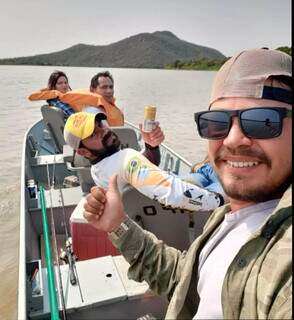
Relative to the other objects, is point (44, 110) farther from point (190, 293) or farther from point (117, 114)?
point (190, 293)

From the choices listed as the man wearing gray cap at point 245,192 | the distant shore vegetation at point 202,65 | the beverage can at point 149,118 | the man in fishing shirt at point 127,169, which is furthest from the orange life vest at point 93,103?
the distant shore vegetation at point 202,65

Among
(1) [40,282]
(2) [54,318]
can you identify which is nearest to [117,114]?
(1) [40,282]

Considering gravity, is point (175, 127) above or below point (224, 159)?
below

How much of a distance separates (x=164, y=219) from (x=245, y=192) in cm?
175

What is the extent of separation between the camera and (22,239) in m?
3.19

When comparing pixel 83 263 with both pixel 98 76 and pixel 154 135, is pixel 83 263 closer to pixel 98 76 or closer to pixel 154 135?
pixel 154 135

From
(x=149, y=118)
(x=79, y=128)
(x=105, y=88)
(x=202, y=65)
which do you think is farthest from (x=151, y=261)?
(x=202, y=65)

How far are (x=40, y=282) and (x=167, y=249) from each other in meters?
1.16

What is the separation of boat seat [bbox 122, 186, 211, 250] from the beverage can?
76 cm

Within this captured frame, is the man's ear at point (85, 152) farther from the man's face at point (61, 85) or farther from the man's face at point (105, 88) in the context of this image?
the man's face at point (61, 85)

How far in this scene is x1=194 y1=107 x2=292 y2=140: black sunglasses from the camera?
1.29m

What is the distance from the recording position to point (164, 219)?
3029 millimetres

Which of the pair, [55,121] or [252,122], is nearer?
[252,122]

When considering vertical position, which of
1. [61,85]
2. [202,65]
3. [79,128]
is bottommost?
[79,128]
